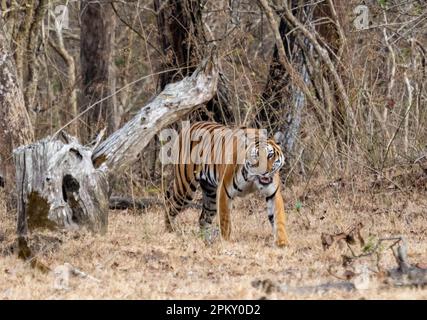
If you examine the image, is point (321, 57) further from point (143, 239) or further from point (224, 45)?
point (143, 239)

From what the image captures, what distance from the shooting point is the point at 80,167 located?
8875mm

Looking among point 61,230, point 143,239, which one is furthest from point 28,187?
point 143,239

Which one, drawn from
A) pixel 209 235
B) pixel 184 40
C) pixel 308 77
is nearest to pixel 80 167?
pixel 209 235

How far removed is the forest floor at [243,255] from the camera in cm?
706

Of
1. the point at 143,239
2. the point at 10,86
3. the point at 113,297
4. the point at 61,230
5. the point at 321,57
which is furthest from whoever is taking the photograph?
the point at 321,57

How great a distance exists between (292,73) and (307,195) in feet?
4.86

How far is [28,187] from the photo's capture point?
8.48 metres

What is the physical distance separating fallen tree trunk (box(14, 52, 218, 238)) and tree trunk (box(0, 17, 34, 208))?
1.07 metres

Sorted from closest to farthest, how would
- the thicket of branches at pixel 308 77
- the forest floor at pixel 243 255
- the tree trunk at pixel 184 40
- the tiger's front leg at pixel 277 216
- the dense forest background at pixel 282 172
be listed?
the forest floor at pixel 243 255 < the dense forest background at pixel 282 172 < the tiger's front leg at pixel 277 216 < the thicket of branches at pixel 308 77 < the tree trunk at pixel 184 40

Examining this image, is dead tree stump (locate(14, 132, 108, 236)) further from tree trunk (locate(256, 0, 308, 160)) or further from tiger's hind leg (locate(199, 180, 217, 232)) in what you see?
tree trunk (locate(256, 0, 308, 160))

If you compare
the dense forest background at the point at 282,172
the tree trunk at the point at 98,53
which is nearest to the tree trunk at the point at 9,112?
the dense forest background at the point at 282,172

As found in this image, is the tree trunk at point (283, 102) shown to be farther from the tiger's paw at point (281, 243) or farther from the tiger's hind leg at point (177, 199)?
the tiger's paw at point (281, 243)

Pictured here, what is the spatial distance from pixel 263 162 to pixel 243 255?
125 centimetres

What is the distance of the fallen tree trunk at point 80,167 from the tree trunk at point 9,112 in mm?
1074
